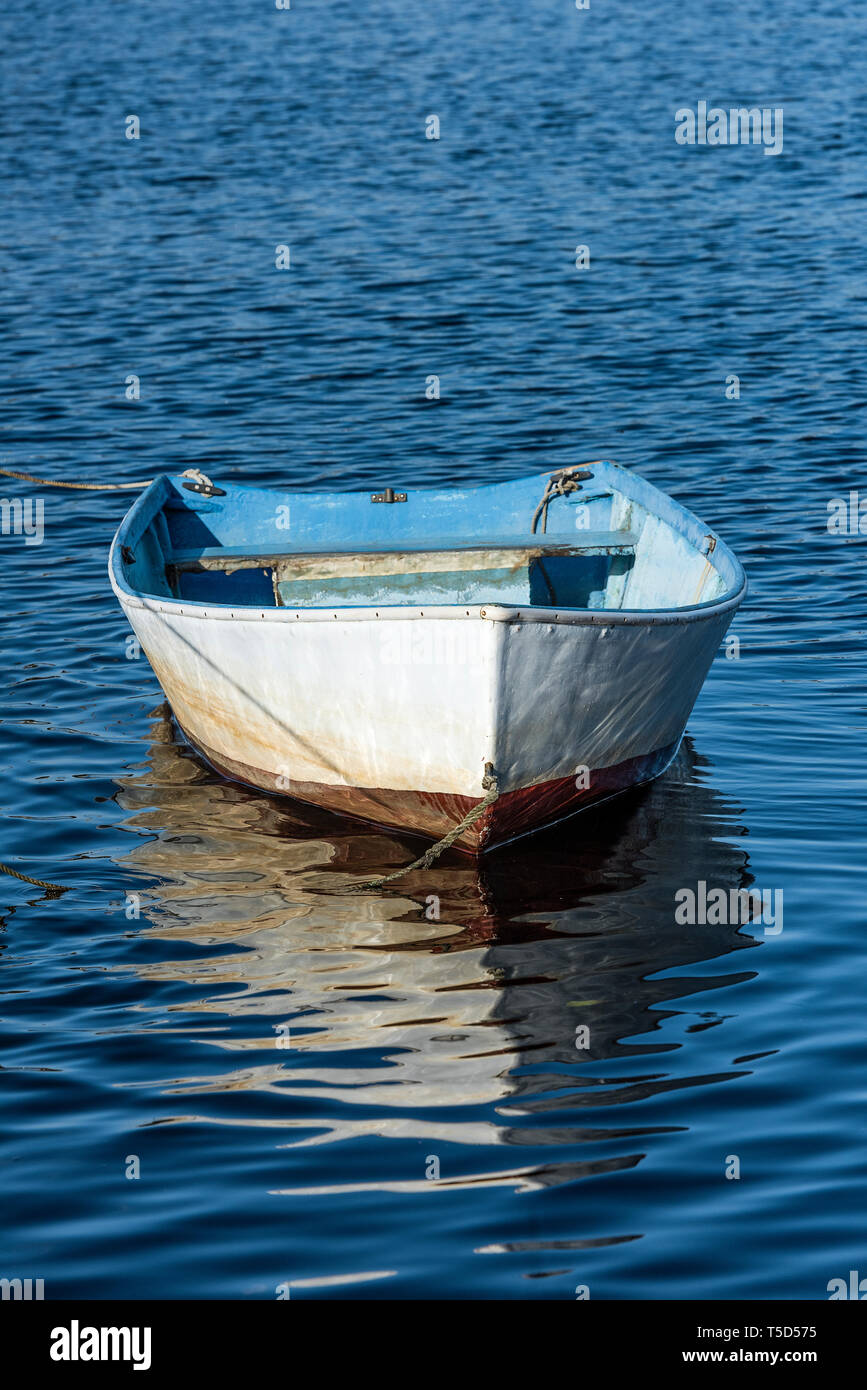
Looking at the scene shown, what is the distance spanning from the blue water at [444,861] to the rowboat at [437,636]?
12.9 inches

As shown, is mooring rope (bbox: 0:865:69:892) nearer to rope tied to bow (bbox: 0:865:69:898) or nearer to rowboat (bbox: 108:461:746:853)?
rope tied to bow (bbox: 0:865:69:898)

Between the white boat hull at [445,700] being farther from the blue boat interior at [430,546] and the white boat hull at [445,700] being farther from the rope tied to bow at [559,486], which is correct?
the rope tied to bow at [559,486]

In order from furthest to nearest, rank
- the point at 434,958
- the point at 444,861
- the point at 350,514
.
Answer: the point at 350,514 → the point at 444,861 → the point at 434,958

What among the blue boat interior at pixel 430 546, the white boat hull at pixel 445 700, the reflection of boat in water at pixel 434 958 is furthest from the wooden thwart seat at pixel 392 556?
the reflection of boat in water at pixel 434 958

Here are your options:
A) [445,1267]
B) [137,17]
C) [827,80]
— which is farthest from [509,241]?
[137,17]

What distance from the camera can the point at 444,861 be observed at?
7.68m

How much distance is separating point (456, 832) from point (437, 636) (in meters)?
0.91

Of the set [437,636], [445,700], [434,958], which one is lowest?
[434,958]

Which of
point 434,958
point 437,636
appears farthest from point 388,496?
point 434,958

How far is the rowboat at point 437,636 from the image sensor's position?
706 cm

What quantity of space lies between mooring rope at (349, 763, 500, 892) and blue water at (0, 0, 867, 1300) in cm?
11

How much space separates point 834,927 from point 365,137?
2294 cm

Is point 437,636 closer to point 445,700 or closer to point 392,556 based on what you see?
point 445,700
